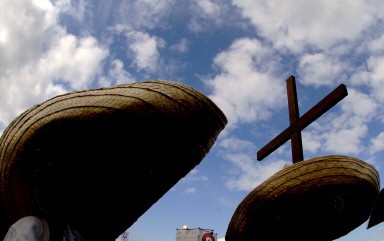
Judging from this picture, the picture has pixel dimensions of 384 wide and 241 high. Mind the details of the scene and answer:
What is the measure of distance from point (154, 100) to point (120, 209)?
2.47ft

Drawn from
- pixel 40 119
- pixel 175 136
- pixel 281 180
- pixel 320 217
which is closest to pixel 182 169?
pixel 175 136

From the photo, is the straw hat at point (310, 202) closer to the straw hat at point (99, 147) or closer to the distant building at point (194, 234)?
the straw hat at point (99, 147)

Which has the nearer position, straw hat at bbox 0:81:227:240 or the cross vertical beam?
straw hat at bbox 0:81:227:240

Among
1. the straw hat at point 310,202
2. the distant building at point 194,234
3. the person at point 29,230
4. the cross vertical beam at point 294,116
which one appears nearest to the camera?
the person at point 29,230

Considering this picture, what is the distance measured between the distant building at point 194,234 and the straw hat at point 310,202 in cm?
2124

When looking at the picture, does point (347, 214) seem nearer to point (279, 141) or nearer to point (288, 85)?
point (279, 141)

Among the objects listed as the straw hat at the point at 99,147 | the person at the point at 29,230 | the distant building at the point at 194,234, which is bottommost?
the person at the point at 29,230

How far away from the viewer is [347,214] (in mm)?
3391

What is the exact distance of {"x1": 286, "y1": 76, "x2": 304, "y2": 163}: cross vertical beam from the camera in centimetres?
444

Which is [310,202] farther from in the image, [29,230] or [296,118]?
[29,230]

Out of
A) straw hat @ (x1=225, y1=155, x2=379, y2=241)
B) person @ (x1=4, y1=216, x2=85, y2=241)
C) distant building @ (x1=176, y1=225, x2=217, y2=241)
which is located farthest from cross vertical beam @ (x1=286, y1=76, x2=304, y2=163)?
distant building @ (x1=176, y1=225, x2=217, y2=241)

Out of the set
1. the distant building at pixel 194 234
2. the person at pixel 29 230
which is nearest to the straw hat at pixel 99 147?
the person at pixel 29 230

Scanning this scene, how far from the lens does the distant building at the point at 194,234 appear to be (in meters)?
24.0

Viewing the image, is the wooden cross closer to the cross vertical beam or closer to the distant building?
the cross vertical beam
